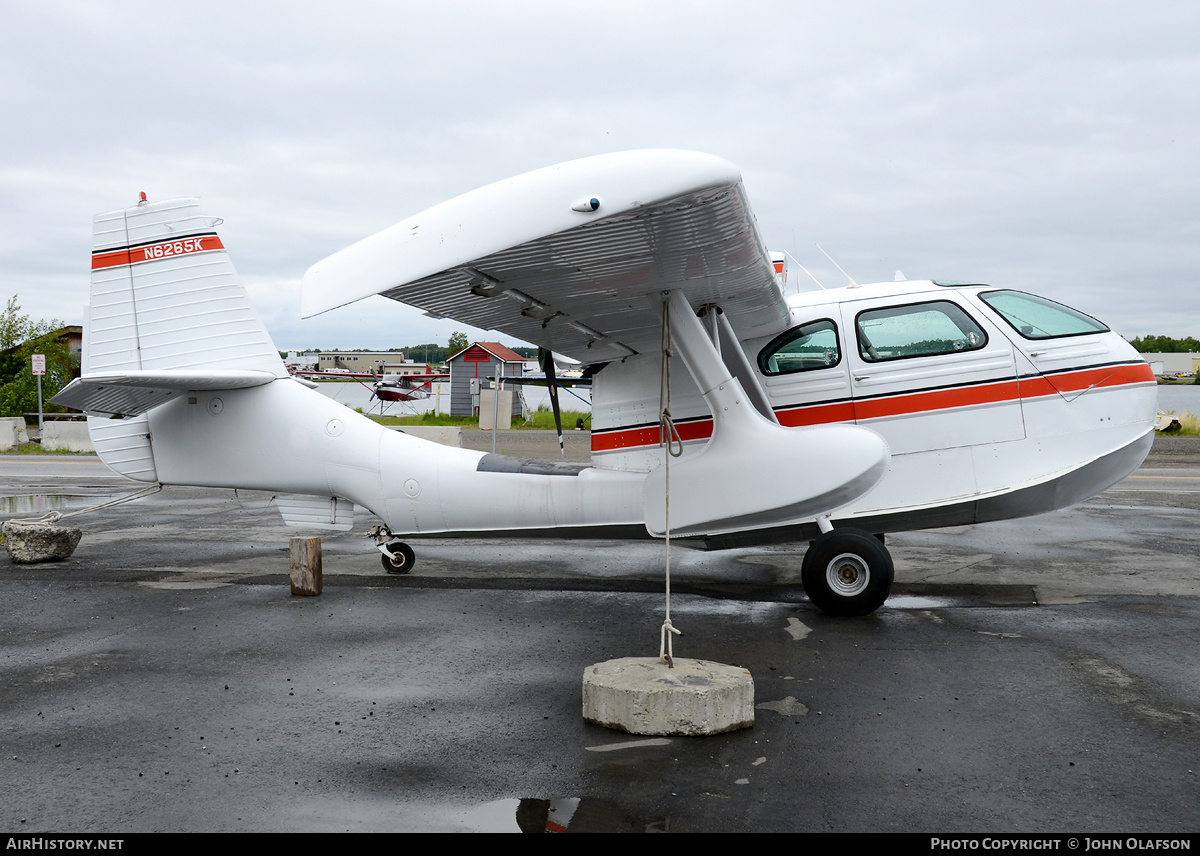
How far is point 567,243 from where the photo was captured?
4.89 meters

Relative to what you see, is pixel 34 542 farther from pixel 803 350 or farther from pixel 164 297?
pixel 803 350

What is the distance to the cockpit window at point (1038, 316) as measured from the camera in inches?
294

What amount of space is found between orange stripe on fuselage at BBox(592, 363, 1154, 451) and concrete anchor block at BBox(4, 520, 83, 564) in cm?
702

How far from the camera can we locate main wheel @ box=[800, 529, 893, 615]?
686 cm

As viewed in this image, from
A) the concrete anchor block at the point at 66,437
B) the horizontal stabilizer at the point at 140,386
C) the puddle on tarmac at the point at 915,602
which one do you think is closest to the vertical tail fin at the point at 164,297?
the horizontal stabilizer at the point at 140,386

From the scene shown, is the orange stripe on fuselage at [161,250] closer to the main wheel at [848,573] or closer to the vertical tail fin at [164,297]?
the vertical tail fin at [164,297]

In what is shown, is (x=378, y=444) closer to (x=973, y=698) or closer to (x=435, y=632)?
(x=435, y=632)

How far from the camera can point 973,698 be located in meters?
4.98

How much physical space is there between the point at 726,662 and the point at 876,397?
9.78ft

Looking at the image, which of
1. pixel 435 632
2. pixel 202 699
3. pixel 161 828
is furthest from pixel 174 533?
pixel 161 828

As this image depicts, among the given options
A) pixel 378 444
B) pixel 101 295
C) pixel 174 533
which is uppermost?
pixel 101 295

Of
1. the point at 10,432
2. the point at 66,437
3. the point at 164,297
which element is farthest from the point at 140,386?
the point at 10,432

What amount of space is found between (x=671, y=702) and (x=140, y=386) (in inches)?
234

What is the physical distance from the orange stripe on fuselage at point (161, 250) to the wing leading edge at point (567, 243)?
3749 millimetres
